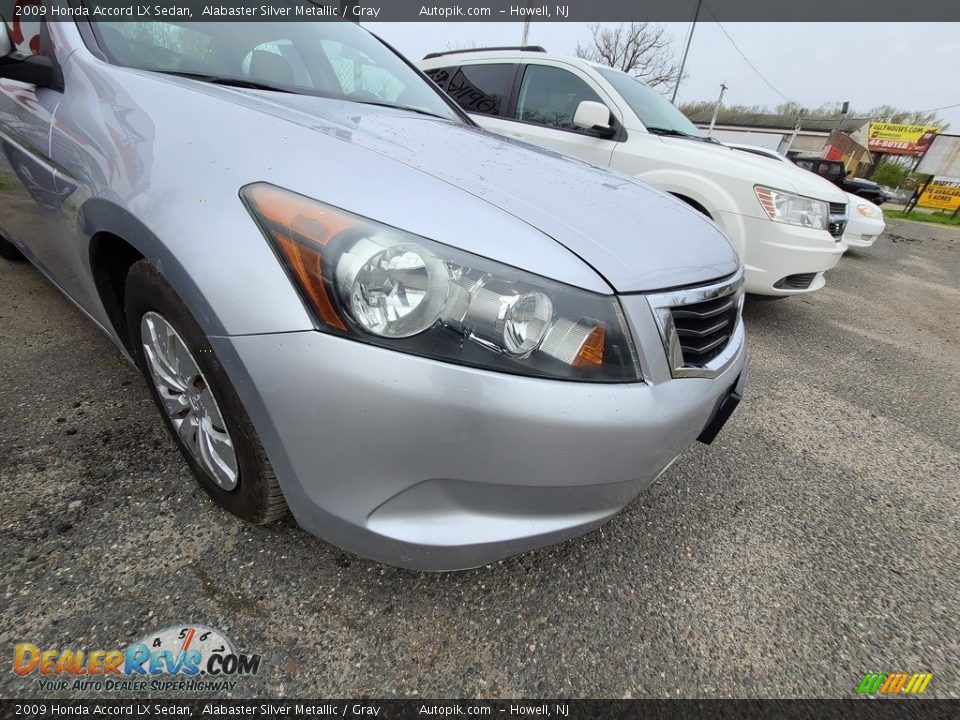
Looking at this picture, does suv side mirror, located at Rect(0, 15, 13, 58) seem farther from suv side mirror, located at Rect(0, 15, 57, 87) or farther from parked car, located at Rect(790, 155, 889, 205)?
parked car, located at Rect(790, 155, 889, 205)

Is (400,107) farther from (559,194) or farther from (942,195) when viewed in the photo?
(942,195)

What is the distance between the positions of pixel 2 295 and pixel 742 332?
3.78 metres

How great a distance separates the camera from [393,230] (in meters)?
0.93

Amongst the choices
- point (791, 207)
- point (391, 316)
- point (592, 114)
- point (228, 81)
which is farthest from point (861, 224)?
point (391, 316)

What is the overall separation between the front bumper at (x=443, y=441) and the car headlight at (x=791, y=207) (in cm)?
288

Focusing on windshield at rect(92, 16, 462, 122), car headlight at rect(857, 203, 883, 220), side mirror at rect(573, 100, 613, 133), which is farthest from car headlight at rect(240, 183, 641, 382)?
car headlight at rect(857, 203, 883, 220)

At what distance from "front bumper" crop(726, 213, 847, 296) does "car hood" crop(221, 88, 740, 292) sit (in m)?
2.12

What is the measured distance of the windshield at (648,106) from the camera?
3752mm

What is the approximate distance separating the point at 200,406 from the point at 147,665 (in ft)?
1.98

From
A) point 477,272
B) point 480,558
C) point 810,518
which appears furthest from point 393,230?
point 810,518

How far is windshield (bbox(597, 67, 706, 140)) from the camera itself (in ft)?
12.3

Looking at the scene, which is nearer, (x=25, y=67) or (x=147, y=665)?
(x=147, y=665)

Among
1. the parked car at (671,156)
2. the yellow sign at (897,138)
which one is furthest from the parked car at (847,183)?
the yellow sign at (897,138)

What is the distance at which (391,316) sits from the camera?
35.5 inches
